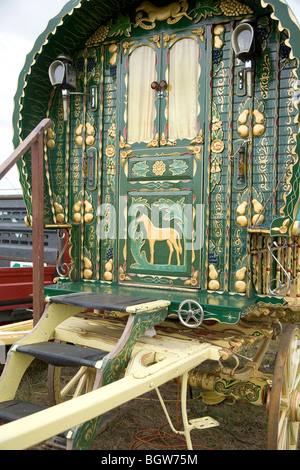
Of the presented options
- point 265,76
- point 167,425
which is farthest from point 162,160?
point 167,425

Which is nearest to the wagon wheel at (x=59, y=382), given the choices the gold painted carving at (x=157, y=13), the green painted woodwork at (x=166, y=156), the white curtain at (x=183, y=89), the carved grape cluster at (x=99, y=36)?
the green painted woodwork at (x=166, y=156)

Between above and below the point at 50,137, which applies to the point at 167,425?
below

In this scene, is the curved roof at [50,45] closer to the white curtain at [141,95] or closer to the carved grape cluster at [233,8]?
the white curtain at [141,95]

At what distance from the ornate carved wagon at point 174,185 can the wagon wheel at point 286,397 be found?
12 mm

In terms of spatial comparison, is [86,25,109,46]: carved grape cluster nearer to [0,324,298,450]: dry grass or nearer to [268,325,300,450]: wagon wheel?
[268,325,300,450]: wagon wheel

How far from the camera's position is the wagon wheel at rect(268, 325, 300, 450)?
284 centimetres

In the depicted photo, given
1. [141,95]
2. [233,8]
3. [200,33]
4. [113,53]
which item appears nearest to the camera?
[233,8]

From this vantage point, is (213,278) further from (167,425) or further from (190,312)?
(167,425)

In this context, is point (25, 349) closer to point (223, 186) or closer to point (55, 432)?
point (55, 432)

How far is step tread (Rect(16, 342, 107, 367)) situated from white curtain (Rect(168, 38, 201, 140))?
1.93 metres

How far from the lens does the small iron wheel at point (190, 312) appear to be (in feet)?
9.48

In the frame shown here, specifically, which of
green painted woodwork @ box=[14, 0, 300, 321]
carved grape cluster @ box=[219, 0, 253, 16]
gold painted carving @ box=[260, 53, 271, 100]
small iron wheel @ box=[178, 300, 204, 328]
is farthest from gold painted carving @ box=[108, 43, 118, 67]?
small iron wheel @ box=[178, 300, 204, 328]

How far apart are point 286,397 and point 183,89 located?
97.2 inches

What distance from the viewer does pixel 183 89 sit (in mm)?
3619
